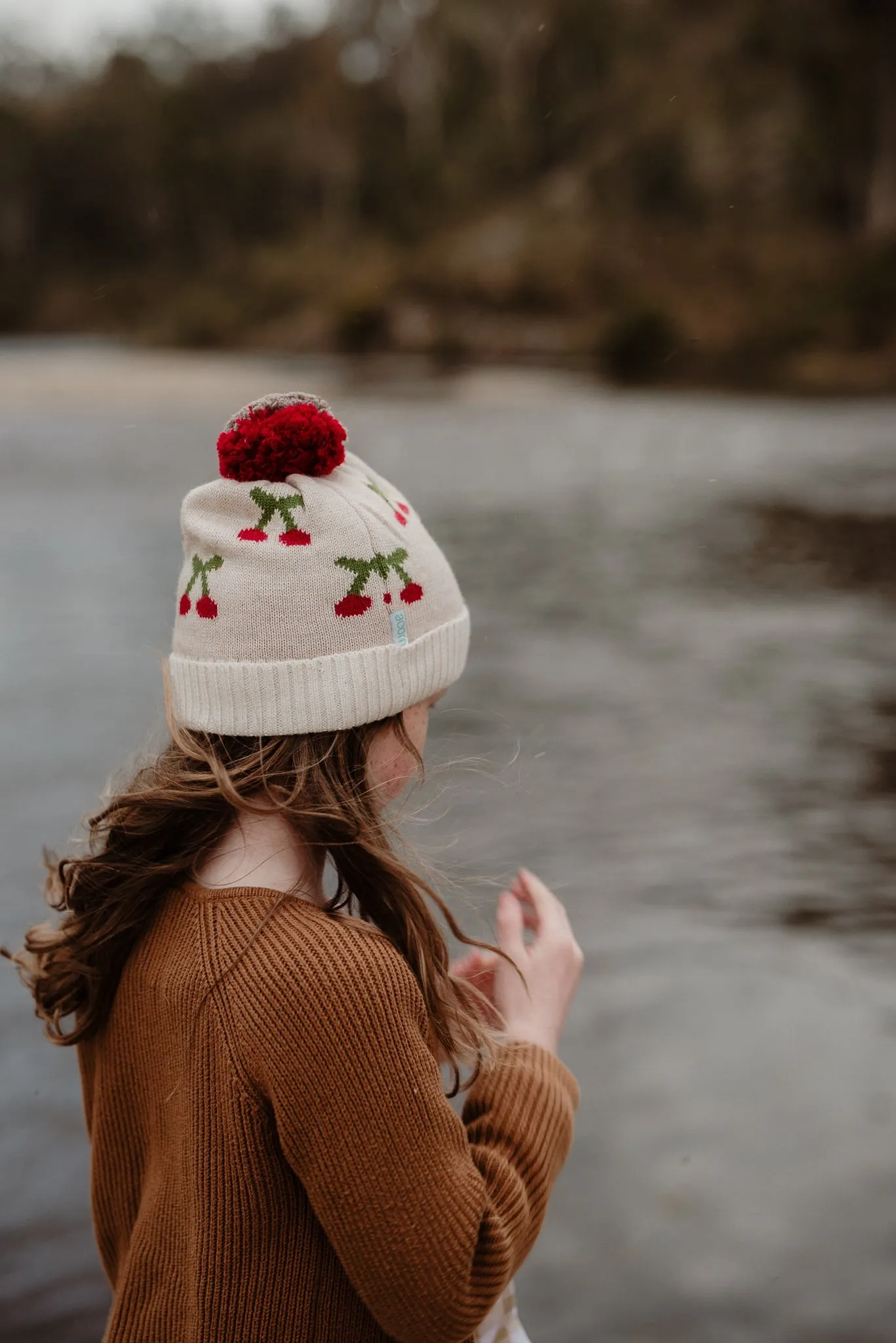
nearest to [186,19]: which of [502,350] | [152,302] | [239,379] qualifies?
[152,302]

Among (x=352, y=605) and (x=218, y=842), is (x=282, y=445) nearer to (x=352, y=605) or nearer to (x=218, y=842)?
(x=352, y=605)

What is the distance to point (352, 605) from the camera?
1148 millimetres

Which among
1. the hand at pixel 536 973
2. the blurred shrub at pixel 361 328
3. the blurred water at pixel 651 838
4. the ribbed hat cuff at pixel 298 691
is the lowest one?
the blurred shrub at pixel 361 328

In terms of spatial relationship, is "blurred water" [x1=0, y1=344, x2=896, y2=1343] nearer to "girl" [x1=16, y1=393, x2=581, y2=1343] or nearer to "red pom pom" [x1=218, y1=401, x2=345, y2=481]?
"girl" [x1=16, y1=393, x2=581, y2=1343]

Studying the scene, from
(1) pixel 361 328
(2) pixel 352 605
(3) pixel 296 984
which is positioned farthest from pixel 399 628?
(1) pixel 361 328

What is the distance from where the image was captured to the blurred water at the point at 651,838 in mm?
1892

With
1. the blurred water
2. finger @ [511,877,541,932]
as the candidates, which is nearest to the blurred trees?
the blurred water

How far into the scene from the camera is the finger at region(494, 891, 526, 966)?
1331mm

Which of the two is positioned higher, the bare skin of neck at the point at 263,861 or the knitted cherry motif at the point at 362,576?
the knitted cherry motif at the point at 362,576

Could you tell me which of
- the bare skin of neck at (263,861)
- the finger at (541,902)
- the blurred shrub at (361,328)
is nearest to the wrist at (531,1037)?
the finger at (541,902)

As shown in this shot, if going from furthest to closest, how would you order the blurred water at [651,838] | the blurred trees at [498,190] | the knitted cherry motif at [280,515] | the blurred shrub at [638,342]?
the blurred trees at [498,190], the blurred shrub at [638,342], the blurred water at [651,838], the knitted cherry motif at [280,515]

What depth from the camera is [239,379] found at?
2033 cm

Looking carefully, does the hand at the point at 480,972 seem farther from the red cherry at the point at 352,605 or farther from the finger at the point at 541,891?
the red cherry at the point at 352,605

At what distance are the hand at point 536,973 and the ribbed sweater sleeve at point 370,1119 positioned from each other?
0.80 feet
